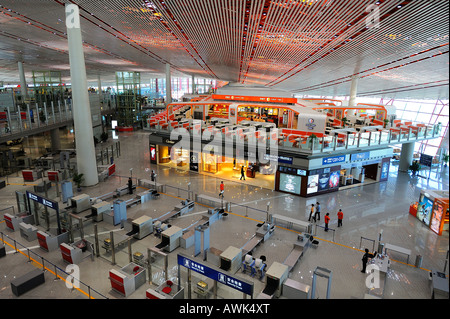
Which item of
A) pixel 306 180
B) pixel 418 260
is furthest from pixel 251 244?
pixel 306 180

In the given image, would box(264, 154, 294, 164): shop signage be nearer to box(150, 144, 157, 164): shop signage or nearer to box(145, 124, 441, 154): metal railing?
box(145, 124, 441, 154): metal railing

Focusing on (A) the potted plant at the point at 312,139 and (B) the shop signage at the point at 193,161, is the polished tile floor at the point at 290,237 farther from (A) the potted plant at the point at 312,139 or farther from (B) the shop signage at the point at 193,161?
(A) the potted plant at the point at 312,139

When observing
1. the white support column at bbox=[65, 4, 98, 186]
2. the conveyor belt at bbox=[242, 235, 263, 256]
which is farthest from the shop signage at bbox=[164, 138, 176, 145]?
the conveyor belt at bbox=[242, 235, 263, 256]

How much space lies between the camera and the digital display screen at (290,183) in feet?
54.0

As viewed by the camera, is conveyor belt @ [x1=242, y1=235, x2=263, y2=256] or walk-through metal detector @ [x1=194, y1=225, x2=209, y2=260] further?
conveyor belt @ [x1=242, y1=235, x2=263, y2=256]

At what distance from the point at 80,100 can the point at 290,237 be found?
12.8m

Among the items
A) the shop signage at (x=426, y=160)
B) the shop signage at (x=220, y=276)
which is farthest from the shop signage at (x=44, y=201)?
the shop signage at (x=426, y=160)

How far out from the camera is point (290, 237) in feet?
39.0

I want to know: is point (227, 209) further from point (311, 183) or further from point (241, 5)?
point (241, 5)

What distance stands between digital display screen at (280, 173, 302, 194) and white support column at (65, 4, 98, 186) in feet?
35.8

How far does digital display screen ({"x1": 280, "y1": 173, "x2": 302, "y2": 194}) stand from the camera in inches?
648

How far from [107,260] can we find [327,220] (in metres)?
8.40

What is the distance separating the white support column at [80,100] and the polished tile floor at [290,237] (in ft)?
4.32

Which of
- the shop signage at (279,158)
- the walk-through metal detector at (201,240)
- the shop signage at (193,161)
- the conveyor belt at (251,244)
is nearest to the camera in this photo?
the walk-through metal detector at (201,240)
